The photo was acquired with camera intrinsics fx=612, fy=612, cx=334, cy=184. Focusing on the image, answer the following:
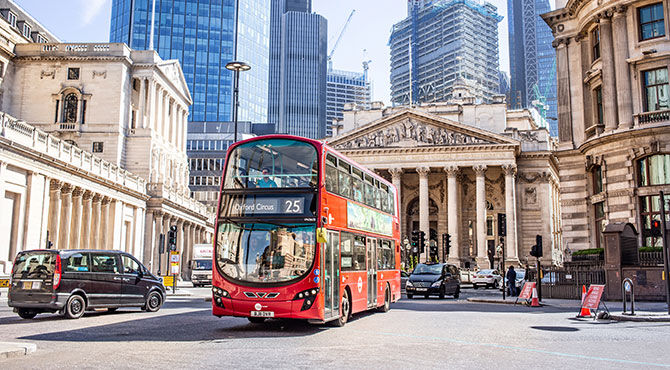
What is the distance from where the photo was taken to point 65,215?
36781mm

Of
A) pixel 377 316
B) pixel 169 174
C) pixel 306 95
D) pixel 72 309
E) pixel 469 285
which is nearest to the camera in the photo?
pixel 72 309

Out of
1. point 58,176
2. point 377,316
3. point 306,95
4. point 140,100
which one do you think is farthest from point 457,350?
point 306,95

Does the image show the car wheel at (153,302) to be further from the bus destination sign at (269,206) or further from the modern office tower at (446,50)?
the modern office tower at (446,50)

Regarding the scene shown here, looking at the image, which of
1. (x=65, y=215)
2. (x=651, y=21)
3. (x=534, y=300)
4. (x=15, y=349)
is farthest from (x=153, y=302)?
(x=651, y=21)

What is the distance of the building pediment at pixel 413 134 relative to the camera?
2576 inches

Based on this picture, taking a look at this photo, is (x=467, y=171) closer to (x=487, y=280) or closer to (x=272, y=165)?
(x=487, y=280)

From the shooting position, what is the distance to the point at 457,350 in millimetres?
10938

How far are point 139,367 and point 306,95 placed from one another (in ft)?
563

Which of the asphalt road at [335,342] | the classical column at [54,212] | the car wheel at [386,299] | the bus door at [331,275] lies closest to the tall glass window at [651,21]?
A: the asphalt road at [335,342]

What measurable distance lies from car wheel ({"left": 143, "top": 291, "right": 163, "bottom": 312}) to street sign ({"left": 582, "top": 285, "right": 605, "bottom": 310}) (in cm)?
1320

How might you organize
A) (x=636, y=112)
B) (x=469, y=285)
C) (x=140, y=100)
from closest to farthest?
(x=636, y=112) < (x=469, y=285) < (x=140, y=100)

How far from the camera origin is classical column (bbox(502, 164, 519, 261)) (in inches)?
2505

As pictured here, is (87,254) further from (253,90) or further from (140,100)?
(253,90)

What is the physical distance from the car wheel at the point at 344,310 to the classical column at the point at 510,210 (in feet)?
166
